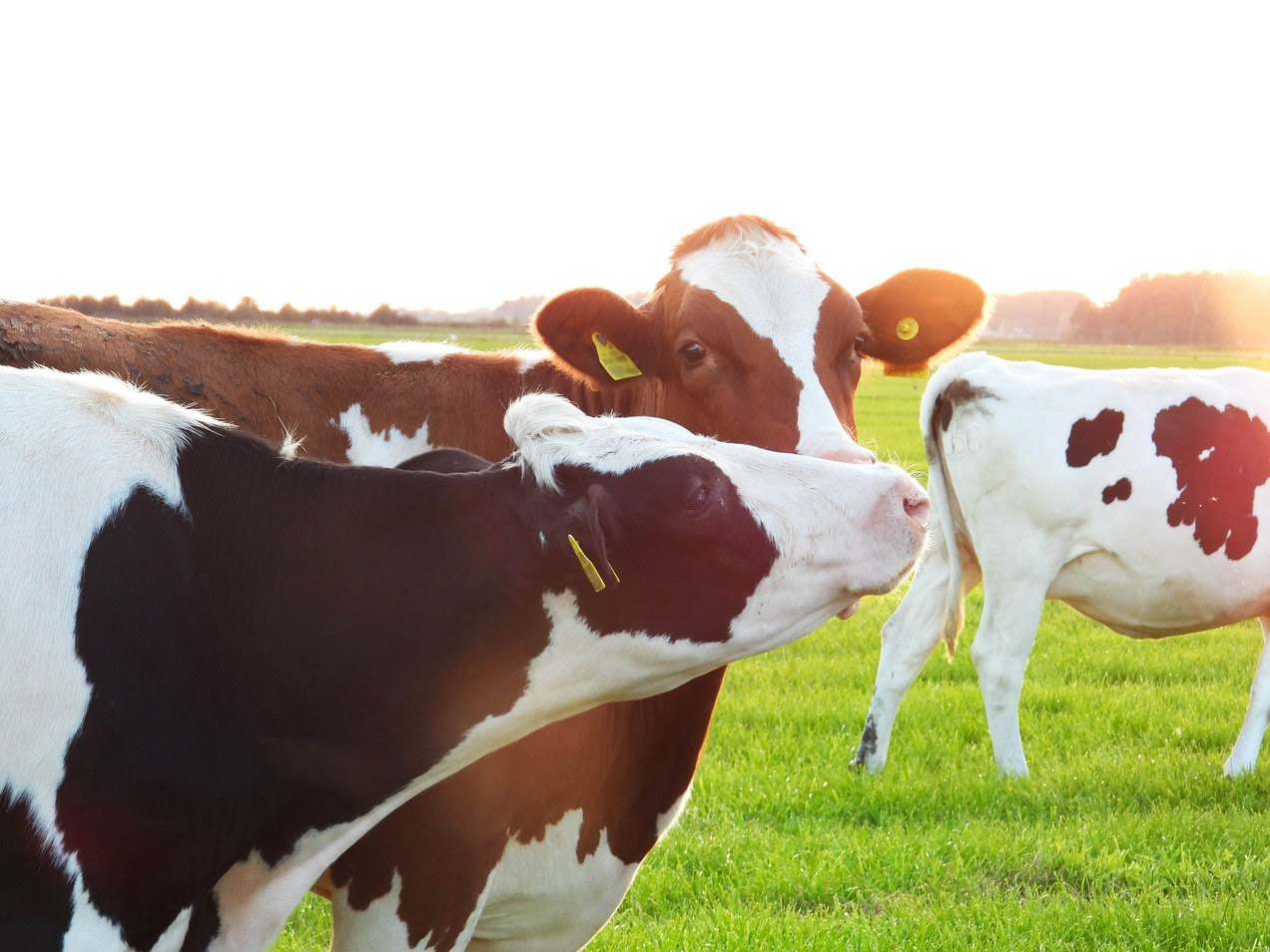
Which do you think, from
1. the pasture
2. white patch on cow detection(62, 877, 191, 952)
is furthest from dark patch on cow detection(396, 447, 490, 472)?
the pasture

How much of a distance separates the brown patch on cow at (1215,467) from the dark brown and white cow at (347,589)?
16.2 feet

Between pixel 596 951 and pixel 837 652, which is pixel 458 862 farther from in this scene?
pixel 837 652

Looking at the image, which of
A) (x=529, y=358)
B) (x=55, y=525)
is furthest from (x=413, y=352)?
(x=55, y=525)

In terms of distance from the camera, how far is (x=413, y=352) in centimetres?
420

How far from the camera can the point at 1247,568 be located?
709cm

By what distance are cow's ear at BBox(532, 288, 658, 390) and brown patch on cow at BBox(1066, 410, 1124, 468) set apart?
3.88 metres

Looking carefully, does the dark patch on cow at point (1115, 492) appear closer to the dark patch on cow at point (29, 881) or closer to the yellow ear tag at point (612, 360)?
the yellow ear tag at point (612, 360)

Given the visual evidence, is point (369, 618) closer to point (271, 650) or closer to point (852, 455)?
point (271, 650)

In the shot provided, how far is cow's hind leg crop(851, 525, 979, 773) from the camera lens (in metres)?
6.59

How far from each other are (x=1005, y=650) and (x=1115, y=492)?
108 cm

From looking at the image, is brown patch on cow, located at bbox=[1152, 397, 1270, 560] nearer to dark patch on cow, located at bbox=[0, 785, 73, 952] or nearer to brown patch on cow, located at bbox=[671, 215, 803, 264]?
brown patch on cow, located at bbox=[671, 215, 803, 264]

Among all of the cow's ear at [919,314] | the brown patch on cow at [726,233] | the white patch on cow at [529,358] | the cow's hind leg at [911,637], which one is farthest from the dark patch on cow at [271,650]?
the cow's hind leg at [911,637]

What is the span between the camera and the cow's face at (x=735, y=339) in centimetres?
362

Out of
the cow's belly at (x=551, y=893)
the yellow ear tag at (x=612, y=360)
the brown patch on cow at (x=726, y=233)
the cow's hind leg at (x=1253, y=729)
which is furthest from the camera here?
the cow's hind leg at (x=1253, y=729)
